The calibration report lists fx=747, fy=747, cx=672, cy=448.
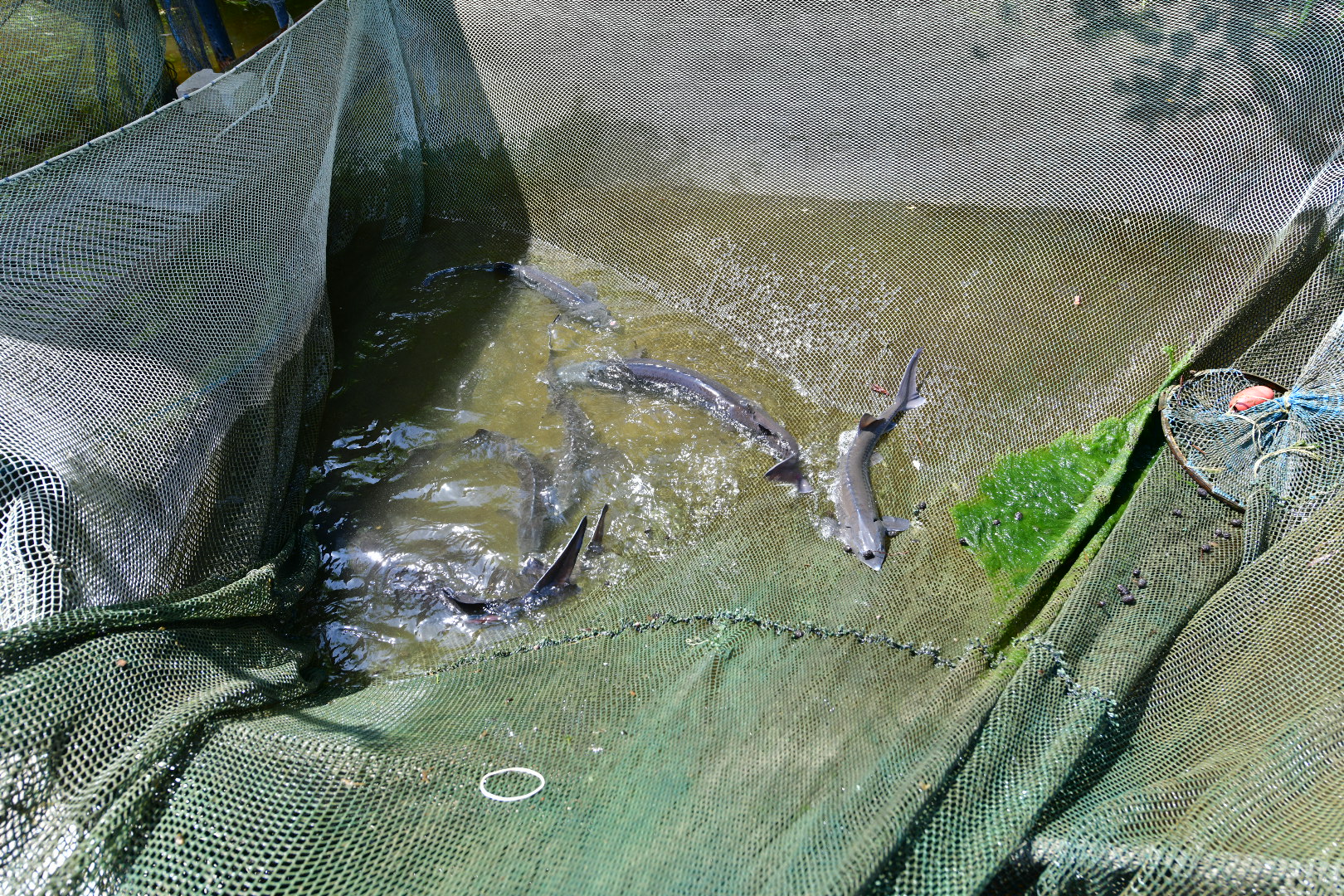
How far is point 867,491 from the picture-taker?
13.4 ft

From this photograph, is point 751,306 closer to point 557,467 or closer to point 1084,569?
point 557,467

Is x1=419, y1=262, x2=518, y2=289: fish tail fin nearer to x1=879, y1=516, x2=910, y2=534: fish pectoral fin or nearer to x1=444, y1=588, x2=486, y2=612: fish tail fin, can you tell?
x1=444, y1=588, x2=486, y2=612: fish tail fin

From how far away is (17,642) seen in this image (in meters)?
2.34

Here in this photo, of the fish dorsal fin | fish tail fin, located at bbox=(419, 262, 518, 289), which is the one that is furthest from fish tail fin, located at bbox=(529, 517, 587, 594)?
fish tail fin, located at bbox=(419, 262, 518, 289)

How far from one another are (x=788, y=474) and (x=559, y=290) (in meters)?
2.37

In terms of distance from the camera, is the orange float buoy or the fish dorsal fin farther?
the fish dorsal fin

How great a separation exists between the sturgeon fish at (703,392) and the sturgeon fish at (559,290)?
44 centimetres

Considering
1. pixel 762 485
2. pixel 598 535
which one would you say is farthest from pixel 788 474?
pixel 598 535

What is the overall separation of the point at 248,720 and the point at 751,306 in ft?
12.5

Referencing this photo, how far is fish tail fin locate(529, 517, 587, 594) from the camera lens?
3.75 meters

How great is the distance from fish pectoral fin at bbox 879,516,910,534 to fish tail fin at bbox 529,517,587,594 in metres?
1.59

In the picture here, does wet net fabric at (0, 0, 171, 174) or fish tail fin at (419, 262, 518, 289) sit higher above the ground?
wet net fabric at (0, 0, 171, 174)

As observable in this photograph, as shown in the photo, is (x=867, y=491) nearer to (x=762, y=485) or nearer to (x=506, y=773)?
(x=762, y=485)

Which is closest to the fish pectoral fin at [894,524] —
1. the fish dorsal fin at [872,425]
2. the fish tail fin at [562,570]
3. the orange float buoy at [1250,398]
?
the fish dorsal fin at [872,425]
